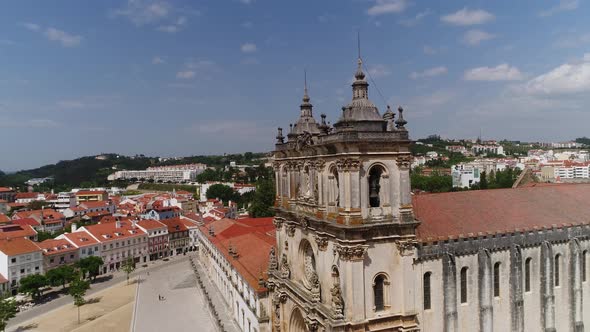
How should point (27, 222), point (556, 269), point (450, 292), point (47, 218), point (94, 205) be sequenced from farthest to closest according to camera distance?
1. point (94, 205)
2. point (47, 218)
3. point (27, 222)
4. point (556, 269)
5. point (450, 292)

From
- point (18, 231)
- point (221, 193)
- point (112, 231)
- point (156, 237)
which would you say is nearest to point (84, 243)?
point (112, 231)

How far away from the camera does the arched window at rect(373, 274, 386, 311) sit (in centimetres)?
2377

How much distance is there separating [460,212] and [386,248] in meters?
8.43

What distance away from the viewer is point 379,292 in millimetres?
23922

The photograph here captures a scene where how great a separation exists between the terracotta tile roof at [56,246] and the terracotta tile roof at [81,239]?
102cm

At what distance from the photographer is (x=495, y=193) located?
108 feet

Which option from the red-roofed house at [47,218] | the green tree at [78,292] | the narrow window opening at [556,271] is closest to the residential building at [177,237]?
the red-roofed house at [47,218]

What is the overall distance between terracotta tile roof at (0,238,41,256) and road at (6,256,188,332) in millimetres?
9835

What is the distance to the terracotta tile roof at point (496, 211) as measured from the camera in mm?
27156

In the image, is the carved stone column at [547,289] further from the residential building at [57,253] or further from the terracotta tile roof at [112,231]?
the terracotta tile roof at [112,231]

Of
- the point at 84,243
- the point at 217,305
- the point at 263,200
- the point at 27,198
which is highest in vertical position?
the point at 263,200

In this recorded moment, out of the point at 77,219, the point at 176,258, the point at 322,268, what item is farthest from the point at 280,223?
the point at 77,219

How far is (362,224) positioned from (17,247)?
64365 millimetres

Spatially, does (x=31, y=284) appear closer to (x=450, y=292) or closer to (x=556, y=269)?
(x=450, y=292)
